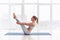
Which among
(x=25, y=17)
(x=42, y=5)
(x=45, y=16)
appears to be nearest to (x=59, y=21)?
(x=45, y=16)

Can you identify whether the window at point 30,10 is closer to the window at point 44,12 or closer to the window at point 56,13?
the window at point 44,12

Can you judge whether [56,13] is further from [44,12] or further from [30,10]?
[30,10]

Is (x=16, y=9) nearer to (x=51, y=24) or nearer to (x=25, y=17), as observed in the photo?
(x=25, y=17)

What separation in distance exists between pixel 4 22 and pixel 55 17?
8.16ft

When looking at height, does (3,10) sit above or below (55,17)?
above

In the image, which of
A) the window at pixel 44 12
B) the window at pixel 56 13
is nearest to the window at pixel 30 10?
the window at pixel 44 12

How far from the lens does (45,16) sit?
6574 mm

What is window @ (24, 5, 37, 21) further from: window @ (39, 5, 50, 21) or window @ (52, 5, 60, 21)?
window @ (52, 5, 60, 21)

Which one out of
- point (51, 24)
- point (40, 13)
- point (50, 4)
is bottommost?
point (51, 24)

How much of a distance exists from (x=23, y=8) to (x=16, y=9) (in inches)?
13.5

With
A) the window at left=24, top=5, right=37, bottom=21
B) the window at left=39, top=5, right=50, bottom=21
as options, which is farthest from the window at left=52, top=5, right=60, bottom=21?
the window at left=24, top=5, right=37, bottom=21

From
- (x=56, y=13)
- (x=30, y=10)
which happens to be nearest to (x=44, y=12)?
(x=56, y=13)

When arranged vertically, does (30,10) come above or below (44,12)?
above

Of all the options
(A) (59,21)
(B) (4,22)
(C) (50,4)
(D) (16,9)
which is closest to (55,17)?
(A) (59,21)
